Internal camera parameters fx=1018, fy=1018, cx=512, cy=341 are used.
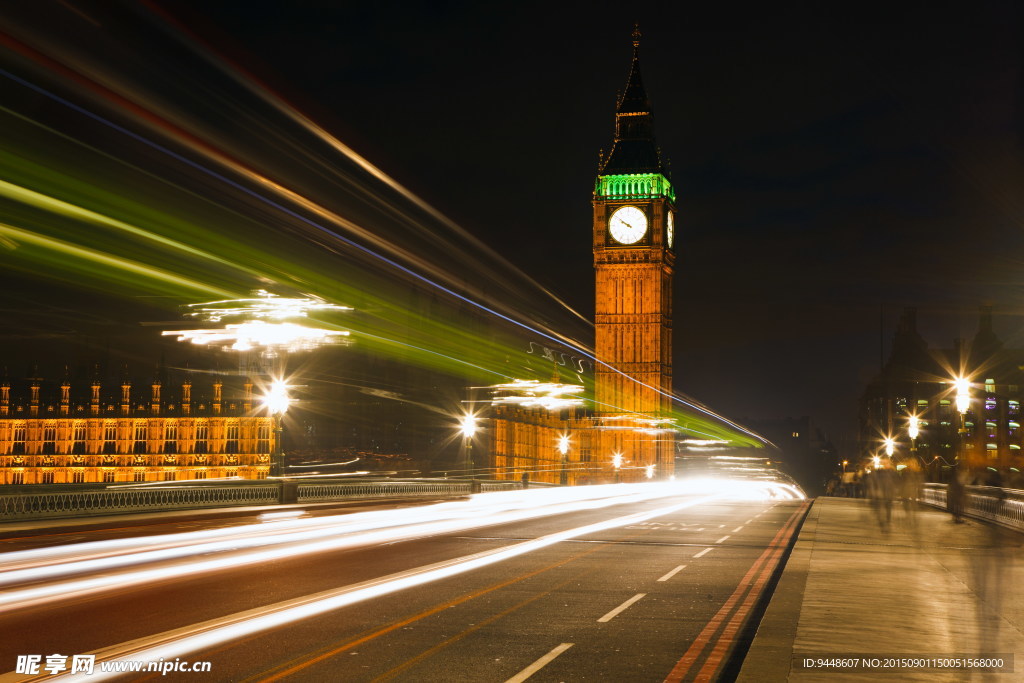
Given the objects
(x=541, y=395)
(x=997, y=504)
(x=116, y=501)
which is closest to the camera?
(x=116, y=501)

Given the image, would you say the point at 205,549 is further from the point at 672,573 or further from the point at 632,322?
the point at 632,322

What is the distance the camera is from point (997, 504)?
30266 mm

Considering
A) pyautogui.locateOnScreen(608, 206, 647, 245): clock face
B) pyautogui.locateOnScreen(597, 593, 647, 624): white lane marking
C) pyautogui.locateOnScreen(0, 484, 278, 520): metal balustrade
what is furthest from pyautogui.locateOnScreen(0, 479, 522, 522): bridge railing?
pyautogui.locateOnScreen(608, 206, 647, 245): clock face

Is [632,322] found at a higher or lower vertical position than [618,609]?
higher

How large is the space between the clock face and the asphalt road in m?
116

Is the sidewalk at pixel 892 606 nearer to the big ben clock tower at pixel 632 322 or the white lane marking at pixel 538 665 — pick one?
the white lane marking at pixel 538 665

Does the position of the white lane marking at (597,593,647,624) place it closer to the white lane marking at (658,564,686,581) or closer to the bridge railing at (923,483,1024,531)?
the white lane marking at (658,564,686,581)

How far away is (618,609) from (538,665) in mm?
3747

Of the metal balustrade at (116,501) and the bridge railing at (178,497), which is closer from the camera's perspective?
the metal balustrade at (116,501)

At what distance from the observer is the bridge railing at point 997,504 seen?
27.1m

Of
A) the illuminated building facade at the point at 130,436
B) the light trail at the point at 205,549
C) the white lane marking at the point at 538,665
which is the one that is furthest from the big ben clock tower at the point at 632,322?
the white lane marking at the point at 538,665

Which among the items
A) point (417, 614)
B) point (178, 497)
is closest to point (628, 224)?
point (178, 497)

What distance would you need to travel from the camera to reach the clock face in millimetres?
135625

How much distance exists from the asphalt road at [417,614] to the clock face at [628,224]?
116 meters
